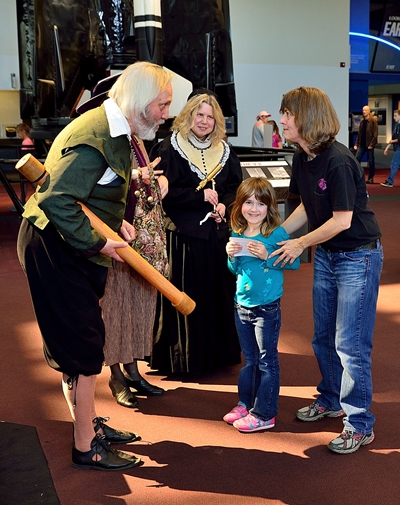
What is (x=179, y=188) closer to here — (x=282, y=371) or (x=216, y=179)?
(x=216, y=179)

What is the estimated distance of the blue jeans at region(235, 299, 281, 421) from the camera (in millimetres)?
3035

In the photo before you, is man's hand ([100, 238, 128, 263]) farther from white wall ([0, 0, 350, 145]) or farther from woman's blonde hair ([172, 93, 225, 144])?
white wall ([0, 0, 350, 145])

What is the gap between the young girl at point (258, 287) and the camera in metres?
3.01

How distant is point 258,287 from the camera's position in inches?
118

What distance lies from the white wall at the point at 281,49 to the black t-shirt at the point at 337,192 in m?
14.2

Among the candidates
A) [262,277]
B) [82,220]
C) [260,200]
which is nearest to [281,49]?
[260,200]

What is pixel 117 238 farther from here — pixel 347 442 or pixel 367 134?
pixel 367 134

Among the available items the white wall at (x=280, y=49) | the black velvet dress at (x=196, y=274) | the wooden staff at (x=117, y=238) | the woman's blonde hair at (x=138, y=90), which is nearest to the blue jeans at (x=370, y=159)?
the white wall at (x=280, y=49)

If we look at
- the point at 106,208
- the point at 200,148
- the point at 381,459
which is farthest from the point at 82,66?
the point at 381,459

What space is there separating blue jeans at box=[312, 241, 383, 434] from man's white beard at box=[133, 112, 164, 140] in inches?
38.7

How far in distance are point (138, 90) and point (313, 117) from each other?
29.5 inches

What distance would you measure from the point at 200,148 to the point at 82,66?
5.10 meters

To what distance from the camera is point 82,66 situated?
8.25m

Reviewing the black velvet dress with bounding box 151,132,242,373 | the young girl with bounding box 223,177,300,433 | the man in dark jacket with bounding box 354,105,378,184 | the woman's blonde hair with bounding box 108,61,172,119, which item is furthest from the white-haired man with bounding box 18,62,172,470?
the man in dark jacket with bounding box 354,105,378,184
